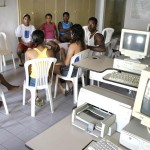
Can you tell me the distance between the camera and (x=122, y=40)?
2.44m

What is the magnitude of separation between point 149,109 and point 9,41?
13.3ft

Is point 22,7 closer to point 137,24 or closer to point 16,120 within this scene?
point 16,120

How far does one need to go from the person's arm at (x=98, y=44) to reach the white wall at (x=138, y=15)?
→ 297 cm

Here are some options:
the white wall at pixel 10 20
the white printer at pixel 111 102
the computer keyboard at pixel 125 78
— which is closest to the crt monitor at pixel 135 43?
the computer keyboard at pixel 125 78

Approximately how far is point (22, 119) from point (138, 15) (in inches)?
193

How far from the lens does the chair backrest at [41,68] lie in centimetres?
258

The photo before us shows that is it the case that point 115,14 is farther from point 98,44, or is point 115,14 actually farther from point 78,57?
point 78,57

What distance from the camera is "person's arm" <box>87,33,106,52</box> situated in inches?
144

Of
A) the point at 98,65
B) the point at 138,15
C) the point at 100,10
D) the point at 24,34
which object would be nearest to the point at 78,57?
the point at 98,65

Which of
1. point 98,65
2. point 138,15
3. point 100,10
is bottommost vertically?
point 98,65

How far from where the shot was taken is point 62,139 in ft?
4.53

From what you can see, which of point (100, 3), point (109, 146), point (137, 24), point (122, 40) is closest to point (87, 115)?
point (109, 146)

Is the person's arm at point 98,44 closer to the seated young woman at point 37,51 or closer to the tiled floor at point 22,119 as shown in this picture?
the tiled floor at point 22,119

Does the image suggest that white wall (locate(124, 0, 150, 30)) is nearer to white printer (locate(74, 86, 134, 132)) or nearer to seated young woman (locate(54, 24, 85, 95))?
seated young woman (locate(54, 24, 85, 95))
